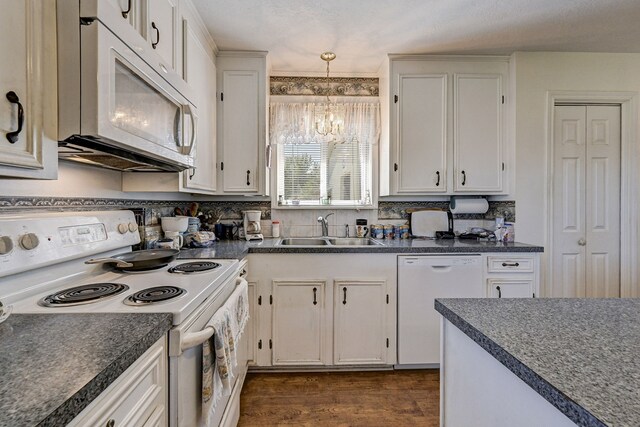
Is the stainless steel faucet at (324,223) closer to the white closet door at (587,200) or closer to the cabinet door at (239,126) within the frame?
the cabinet door at (239,126)

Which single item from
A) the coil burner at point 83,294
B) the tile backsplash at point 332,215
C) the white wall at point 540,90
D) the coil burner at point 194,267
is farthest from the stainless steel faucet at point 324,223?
the coil burner at point 83,294

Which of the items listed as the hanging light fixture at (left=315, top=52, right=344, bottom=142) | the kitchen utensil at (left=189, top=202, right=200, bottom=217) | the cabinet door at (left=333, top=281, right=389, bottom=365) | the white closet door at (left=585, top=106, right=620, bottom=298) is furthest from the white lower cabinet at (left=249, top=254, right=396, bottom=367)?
the white closet door at (left=585, top=106, right=620, bottom=298)

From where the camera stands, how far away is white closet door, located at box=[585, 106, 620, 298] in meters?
2.48

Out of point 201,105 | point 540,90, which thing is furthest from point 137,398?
point 540,90

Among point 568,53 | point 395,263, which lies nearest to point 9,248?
point 395,263

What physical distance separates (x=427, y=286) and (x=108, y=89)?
2.09 metres

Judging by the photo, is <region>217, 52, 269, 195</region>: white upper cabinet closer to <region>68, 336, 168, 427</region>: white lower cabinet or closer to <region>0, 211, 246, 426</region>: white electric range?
<region>0, 211, 246, 426</region>: white electric range

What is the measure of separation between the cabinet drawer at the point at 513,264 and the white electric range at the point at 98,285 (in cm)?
188

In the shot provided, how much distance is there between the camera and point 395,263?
85.4 inches

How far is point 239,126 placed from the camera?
2422 millimetres

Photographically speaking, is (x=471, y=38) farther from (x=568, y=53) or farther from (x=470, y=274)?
(x=470, y=274)

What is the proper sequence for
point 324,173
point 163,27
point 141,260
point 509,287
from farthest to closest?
point 324,173, point 509,287, point 163,27, point 141,260

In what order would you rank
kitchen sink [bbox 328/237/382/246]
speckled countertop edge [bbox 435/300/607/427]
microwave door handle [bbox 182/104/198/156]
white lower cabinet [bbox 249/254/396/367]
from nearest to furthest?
speckled countertop edge [bbox 435/300/607/427] < microwave door handle [bbox 182/104/198/156] < white lower cabinet [bbox 249/254/396/367] < kitchen sink [bbox 328/237/382/246]

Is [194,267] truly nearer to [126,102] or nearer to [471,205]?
[126,102]
